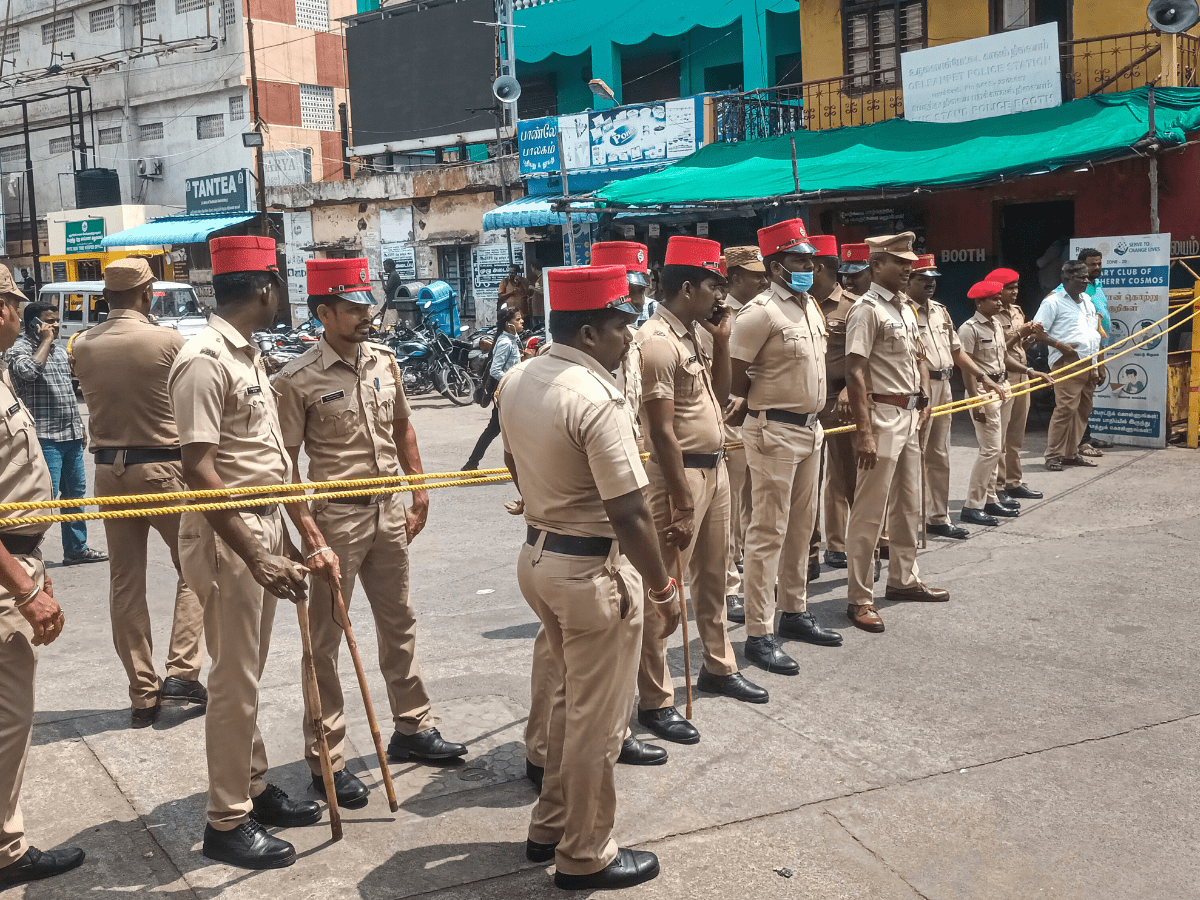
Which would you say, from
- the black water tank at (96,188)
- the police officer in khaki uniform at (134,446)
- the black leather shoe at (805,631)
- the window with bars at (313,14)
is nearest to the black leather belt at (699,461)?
the black leather shoe at (805,631)

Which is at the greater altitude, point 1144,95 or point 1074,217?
point 1144,95

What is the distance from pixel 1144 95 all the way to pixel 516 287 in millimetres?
11501

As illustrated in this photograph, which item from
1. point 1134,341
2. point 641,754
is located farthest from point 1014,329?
point 641,754

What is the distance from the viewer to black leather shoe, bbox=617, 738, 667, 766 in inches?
181

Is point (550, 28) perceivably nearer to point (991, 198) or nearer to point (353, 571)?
point (991, 198)

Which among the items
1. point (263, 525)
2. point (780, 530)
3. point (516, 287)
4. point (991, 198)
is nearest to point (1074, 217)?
point (991, 198)

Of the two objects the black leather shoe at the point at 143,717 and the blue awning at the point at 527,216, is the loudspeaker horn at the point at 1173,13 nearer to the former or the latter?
the blue awning at the point at 527,216

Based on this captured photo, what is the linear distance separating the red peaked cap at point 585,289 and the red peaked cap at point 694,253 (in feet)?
4.87

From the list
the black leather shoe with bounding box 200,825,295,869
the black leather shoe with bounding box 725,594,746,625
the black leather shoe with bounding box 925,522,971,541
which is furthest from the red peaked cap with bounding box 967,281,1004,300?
the black leather shoe with bounding box 200,825,295,869

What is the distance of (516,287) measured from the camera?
21.9 metres

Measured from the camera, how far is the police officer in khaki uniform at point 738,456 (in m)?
6.23

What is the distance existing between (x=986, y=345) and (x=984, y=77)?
7664mm

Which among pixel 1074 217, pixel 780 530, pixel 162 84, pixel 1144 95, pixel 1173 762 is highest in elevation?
pixel 162 84

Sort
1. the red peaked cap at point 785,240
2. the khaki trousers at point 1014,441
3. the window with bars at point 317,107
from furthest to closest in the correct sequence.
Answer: the window with bars at point 317,107 → the khaki trousers at point 1014,441 → the red peaked cap at point 785,240
